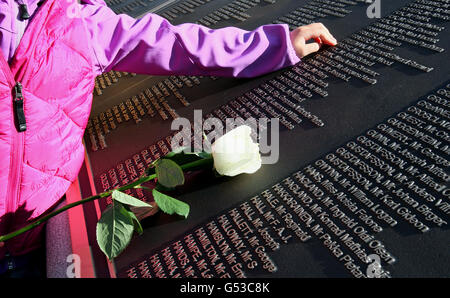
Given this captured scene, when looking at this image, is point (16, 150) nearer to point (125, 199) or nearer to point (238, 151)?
point (125, 199)

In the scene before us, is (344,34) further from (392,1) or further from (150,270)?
(150,270)

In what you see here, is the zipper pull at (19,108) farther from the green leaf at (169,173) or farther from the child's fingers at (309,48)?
the child's fingers at (309,48)

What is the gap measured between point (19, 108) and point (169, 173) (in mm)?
462

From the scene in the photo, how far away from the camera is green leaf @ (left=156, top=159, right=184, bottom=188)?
0.92m

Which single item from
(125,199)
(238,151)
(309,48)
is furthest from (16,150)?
(309,48)

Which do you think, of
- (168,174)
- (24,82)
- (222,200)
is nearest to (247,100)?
(222,200)

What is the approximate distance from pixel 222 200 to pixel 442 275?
0.53 m

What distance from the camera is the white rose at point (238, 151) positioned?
967mm

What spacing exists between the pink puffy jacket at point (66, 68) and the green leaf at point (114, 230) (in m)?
0.38

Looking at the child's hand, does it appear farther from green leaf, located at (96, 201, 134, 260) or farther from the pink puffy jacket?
green leaf, located at (96, 201, 134, 260)

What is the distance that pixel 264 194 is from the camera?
3.46 feet

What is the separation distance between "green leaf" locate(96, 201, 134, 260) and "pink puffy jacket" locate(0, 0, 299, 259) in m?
0.38

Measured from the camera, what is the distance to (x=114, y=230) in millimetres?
893

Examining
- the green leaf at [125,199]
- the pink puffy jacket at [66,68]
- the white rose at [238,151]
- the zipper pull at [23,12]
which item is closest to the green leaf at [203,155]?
the white rose at [238,151]
